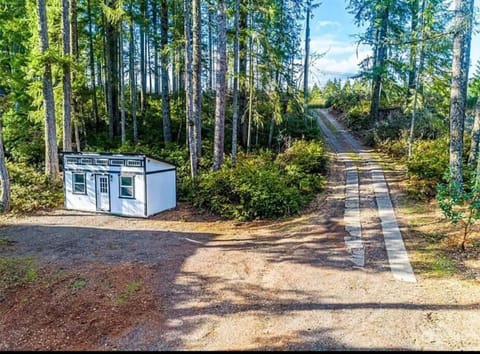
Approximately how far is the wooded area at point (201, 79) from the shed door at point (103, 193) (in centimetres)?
286

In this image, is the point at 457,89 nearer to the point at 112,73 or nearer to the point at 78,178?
the point at 78,178

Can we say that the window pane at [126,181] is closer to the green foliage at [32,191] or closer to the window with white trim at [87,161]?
the window with white trim at [87,161]

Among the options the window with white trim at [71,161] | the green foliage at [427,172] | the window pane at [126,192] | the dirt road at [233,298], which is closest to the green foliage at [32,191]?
the window with white trim at [71,161]

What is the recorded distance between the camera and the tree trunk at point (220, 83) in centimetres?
1208

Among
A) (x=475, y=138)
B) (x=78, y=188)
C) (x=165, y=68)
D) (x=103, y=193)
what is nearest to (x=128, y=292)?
(x=103, y=193)

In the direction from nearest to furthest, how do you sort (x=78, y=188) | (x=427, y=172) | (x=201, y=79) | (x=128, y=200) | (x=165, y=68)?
(x=427, y=172)
(x=128, y=200)
(x=78, y=188)
(x=165, y=68)
(x=201, y=79)

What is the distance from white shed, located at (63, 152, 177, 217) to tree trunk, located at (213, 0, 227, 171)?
6.26 ft

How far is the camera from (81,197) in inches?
513

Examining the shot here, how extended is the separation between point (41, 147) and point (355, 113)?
69.9ft

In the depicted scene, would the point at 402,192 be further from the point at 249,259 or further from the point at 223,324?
the point at 223,324

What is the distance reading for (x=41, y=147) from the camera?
17.3 m

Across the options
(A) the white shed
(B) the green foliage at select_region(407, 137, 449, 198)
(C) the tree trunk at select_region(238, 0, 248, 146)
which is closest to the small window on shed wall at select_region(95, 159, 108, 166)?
(A) the white shed

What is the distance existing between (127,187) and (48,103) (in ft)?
18.8

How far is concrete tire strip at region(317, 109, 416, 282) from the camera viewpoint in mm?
7073
